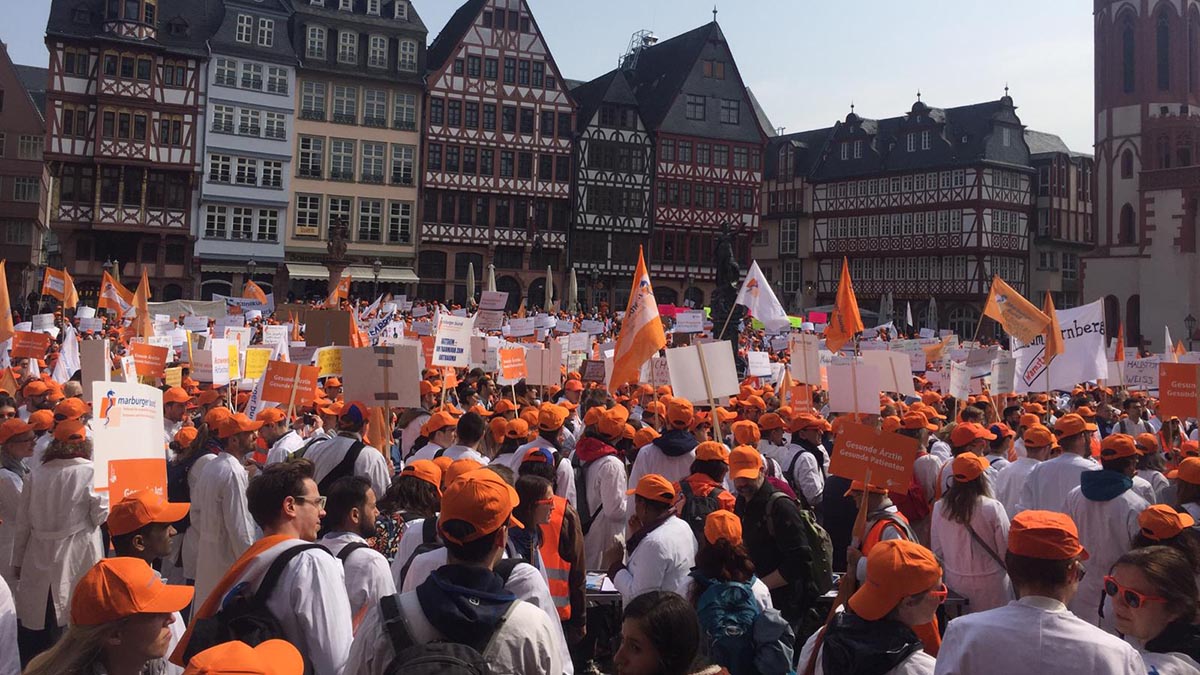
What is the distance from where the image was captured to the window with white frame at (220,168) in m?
49.3

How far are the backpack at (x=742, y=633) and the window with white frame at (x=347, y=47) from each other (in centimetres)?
5185

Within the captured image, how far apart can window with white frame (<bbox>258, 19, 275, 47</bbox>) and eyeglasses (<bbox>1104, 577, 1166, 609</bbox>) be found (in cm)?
5191

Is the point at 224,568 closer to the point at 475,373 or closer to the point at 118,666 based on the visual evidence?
the point at 118,666

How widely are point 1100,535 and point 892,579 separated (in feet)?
11.7

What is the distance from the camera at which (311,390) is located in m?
10.4

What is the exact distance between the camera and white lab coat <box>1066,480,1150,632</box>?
629 cm

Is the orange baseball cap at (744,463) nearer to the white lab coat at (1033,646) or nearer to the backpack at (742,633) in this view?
the backpack at (742,633)

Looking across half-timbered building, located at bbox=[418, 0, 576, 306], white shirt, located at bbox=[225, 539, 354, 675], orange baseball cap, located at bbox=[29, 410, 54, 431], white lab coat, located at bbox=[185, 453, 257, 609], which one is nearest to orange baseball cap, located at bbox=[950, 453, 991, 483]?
white shirt, located at bbox=[225, 539, 354, 675]

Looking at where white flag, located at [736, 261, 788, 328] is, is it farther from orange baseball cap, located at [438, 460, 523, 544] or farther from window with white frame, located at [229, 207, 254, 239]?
window with white frame, located at [229, 207, 254, 239]

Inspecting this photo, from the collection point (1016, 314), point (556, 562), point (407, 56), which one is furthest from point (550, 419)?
point (407, 56)

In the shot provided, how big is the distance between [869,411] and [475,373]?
24.4 ft

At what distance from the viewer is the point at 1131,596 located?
3.86 metres

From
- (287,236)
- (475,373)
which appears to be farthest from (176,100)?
(475,373)

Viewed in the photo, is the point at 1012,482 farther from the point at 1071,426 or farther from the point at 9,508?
the point at 9,508
